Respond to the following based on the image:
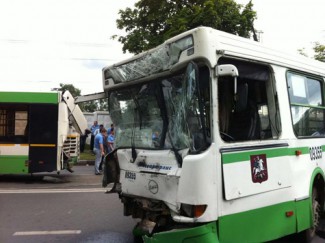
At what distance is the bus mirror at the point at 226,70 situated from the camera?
4.16 metres

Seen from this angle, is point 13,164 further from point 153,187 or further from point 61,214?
point 153,187

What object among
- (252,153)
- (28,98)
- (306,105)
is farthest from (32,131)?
(252,153)

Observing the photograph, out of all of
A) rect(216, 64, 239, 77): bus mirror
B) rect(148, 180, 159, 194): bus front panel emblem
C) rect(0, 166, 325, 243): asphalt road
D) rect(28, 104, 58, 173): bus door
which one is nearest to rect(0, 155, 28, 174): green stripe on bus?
rect(28, 104, 58, 173): bus door

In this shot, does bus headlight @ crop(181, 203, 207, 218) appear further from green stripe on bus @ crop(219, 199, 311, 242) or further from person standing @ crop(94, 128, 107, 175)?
person standing @ crop(94, 128, 107, 175)

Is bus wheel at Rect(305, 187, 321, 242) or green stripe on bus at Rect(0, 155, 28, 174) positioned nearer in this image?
bus wheel at Rect(305, 187, 321, 242)

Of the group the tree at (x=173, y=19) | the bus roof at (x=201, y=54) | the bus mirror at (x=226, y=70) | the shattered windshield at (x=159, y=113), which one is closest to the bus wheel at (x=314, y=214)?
the bus roof at (x=201, y=54)

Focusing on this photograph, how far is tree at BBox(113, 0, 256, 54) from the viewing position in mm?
18344

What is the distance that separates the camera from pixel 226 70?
4184mm

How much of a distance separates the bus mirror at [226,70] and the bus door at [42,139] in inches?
348

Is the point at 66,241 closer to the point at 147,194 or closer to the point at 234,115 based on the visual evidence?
the point at 147,194

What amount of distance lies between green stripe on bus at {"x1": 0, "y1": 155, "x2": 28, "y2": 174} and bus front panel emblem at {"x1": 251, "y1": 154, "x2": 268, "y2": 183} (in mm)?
9065

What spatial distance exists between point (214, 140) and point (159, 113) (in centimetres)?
106

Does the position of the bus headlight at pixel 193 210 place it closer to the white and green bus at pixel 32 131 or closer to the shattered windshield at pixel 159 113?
the shattered windshield at pixel 159 113

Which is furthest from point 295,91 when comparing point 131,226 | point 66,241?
point 66,241
